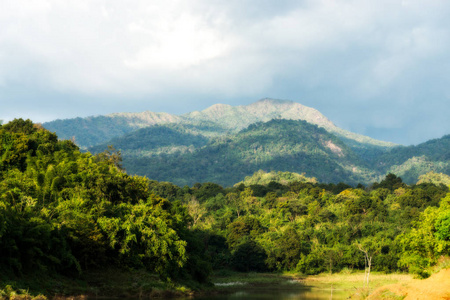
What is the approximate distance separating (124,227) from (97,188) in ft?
23.5

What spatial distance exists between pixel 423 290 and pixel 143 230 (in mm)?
26990

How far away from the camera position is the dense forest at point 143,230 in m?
39.9

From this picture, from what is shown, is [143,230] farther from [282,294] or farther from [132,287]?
[282,294]

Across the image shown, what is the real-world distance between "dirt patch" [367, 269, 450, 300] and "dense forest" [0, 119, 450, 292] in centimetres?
1106

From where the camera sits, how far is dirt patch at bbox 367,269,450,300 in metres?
29.6

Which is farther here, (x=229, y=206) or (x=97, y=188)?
(x=229, y=206)

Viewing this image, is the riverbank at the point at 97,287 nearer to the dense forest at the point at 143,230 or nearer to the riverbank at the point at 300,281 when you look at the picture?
the dense forest at the point at 143,230

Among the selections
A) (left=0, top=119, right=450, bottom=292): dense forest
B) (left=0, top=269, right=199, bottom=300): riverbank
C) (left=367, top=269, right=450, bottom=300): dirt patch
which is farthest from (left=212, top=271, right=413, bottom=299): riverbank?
(left=367, top=269, right=450, bottom=300): dirt patch

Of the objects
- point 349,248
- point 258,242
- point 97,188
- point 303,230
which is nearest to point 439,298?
point 97,188

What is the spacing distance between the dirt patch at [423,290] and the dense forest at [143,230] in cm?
1106

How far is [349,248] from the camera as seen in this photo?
275 ft

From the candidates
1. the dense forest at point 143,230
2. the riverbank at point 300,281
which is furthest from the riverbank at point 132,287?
the dense forest at point 143,230

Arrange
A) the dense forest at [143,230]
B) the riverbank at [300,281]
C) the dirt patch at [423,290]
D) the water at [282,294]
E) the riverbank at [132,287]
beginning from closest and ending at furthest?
1. the dirt patch at [423,290]
2. the riverbank at [132,287]
3. the dense forest at [143,230]
4. the water at [282,294]
5. the riverbank at [300,281]

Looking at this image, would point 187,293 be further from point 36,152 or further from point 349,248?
point 349,248
